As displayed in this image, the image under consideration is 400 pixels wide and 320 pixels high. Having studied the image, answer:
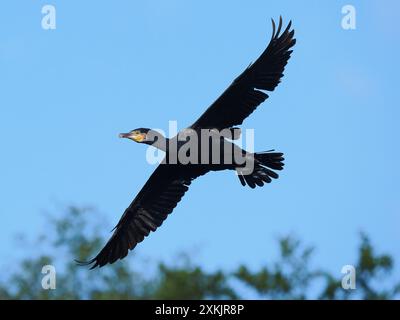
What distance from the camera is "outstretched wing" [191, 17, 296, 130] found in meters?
12.6

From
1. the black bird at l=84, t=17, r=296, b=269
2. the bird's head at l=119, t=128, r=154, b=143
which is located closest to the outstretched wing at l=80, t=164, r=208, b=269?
the black bird at l=84, t=17, r=296, b=269

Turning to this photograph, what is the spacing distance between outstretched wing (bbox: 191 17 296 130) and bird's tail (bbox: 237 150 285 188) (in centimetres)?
50

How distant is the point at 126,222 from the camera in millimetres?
13859

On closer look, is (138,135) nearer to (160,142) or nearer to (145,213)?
(160,142)

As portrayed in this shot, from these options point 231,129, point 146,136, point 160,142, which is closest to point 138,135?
point 146,136

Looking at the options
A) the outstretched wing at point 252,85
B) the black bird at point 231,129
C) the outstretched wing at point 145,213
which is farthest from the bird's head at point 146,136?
the outstretched wing at point 145,213

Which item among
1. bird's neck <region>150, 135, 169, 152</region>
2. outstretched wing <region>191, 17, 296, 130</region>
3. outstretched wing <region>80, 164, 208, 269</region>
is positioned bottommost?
outstretched wing <region>80, 164, 208, 269</region>

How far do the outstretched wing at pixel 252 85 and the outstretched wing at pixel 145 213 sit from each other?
1211 millimetres

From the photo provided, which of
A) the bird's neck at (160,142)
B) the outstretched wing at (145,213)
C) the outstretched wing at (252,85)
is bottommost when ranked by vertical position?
the outstretched wing at (145,213)

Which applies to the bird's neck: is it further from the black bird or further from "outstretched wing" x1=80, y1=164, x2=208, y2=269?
"outstretched wing" x1=80, y1=164, x2=208, y2=269

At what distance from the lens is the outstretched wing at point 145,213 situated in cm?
1378

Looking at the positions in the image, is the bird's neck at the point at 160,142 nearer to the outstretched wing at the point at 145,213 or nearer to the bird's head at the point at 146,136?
the bird's head at the point at 146,136
